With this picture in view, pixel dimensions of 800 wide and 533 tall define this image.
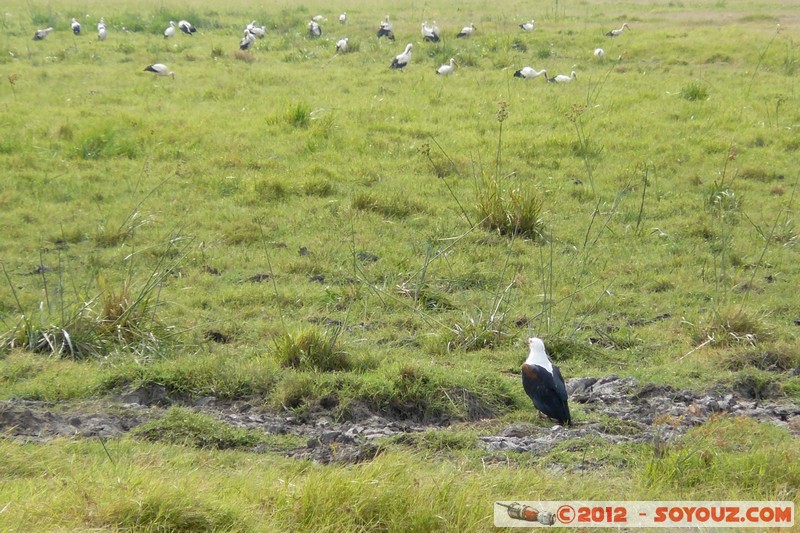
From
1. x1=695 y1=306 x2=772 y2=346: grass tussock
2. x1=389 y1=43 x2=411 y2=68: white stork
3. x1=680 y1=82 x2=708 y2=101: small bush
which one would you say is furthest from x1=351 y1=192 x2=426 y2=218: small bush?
x1=389 y1=43 x2=411 y2=68: white stork

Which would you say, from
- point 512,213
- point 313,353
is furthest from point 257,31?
point 313,353

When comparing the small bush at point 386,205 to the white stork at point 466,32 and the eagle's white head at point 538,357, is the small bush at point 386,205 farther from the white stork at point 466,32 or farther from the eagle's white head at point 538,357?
the white stork at point 466,32

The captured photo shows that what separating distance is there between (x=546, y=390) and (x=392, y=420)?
91 centimetres

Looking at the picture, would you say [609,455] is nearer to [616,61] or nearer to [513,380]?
[513,380]

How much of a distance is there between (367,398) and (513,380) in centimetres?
96

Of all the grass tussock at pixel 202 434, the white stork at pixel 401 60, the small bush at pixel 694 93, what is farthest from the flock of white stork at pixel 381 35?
the grass tussock at pixel 202 434

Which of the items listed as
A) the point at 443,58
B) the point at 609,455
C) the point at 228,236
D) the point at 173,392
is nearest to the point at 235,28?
the point at 443,58

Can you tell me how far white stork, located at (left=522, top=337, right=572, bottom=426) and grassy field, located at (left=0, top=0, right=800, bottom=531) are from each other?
252 mm

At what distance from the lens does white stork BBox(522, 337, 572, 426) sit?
5.04 metres

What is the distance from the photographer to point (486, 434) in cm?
506

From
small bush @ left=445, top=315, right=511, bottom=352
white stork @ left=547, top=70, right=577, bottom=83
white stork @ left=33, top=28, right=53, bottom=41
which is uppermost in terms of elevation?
white stork @ left=33, top=28, right=53, bottom=41

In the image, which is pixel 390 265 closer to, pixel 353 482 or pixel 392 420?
pixel 392 420

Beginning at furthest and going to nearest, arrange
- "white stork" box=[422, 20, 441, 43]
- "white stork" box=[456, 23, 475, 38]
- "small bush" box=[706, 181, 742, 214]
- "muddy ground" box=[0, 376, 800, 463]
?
1. "white stork" box=[456, 23, 475, 38]
2. "white stork" box=[422, 20, 441, 43]
3. "small bush" box=[706, 181, 742, 214]
4. "muddy ground" box=[0, 376, 800, 463]

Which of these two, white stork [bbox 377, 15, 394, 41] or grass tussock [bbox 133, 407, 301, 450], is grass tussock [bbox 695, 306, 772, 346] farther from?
white stork [bbox 377, 15, 394, 41]
